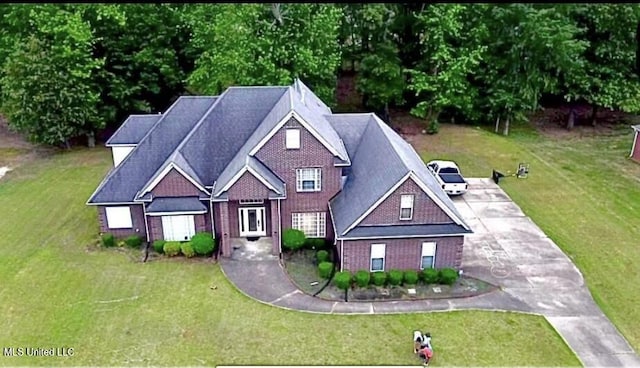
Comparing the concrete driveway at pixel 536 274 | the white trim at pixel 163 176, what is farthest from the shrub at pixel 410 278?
the white trim at pixel 163 176

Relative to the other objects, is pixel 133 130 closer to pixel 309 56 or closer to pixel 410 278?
pixel 309 56

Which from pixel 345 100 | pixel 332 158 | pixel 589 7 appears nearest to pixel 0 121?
pixel 345 100

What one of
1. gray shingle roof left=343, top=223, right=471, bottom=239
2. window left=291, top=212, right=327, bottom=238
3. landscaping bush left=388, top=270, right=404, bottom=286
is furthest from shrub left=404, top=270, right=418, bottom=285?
window left=291, top=212, right=327, bottom=238

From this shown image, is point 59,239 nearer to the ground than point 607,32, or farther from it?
nearer to the ground

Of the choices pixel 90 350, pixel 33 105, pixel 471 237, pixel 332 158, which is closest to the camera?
pixel 90 350

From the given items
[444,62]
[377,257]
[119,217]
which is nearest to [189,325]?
[377,257]

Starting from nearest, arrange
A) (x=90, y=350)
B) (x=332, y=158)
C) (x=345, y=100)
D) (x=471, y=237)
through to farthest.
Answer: (x=90, y=350), (x=332, y=158), (x=471, y=237), (x=345, y=100)

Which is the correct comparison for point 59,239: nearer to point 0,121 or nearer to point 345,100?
point 0,121
